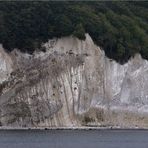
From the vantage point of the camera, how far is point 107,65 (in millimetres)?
102688

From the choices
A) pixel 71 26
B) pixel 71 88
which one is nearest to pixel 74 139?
pixel 71 88

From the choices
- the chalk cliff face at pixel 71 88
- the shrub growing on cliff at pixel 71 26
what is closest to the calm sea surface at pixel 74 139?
the chalk cliff face at pixel 71 88

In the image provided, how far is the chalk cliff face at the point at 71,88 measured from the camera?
9519 centimetres

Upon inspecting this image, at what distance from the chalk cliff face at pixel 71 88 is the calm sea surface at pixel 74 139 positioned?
2.91 metres

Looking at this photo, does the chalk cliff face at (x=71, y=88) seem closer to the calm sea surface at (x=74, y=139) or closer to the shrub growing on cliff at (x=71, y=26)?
the shrub growing on cliff at (x=71, y=26)

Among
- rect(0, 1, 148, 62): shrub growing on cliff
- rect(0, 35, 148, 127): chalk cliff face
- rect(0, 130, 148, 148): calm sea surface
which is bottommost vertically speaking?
rect(0, 130, 148, 148): calm sea surface

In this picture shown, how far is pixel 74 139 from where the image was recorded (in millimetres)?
82312

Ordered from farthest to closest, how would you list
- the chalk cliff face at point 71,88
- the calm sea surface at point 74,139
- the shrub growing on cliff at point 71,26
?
the shrub growing on cliff at point 71,26 → the chalk cliff face at point 71,88 → the calm sea surface at point 74,139

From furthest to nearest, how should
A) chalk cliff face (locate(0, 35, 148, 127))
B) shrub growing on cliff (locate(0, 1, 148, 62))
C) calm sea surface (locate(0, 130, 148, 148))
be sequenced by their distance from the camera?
shrub growing on cliff (locate(0, 1, 148, 62)), chalk cliff face (locate(0, 35, 148, 127)), calm sea surface (locate(0, 130, 148, 148))

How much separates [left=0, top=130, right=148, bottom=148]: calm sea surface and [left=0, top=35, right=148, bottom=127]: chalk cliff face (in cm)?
291

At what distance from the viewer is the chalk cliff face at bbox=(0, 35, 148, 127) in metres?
95.2

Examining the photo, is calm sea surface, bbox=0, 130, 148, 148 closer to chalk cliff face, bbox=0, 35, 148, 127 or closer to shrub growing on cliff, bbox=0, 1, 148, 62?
chalk cliff face, bbox=0, 35, 148, 127

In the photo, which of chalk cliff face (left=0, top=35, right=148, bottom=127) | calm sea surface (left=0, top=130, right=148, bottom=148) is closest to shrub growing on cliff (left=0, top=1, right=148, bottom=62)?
A: chalk cliff face (left=0, top=35, right=148, bottom=127)

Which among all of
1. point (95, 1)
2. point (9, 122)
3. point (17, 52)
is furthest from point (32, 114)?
point (95, 1)
